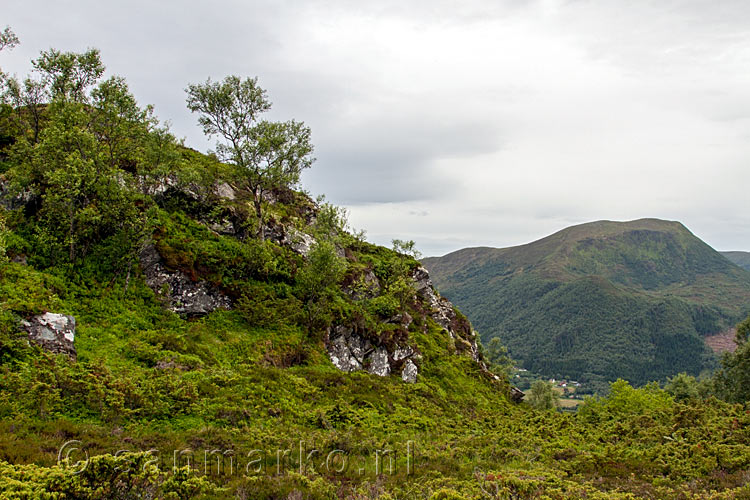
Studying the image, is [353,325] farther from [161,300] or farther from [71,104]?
[71,104]

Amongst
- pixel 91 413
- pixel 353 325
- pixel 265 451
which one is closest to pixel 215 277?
pixel 353 325

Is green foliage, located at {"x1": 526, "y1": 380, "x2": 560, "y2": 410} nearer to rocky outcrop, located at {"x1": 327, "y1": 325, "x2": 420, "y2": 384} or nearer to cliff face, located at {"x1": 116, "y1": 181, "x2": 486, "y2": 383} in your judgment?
cliff face, located at {"x1": 116, "y1": 181, "x2": 486, "y2": 383}

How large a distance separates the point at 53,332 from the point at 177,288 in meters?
8.03

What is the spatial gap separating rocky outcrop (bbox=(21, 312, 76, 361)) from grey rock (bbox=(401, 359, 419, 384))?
21.4m

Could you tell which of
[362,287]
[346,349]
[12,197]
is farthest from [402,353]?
[12,197]

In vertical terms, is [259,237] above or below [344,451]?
above

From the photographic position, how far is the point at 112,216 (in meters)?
20.8

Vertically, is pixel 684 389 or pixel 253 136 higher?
pixel 253 136

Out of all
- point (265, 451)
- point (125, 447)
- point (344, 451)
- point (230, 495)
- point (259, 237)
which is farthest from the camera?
point (259, 237)

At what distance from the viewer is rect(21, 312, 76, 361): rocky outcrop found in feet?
45.6

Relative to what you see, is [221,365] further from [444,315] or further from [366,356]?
[444,315]

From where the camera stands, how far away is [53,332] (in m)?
14.4

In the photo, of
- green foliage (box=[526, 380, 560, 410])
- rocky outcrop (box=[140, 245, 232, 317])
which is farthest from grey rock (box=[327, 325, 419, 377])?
green foliage (box=[526, 380, 560, 410])

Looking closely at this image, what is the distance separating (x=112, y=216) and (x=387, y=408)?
1917 centimetres
